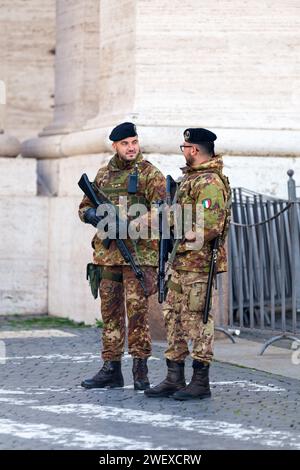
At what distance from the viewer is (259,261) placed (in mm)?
11023

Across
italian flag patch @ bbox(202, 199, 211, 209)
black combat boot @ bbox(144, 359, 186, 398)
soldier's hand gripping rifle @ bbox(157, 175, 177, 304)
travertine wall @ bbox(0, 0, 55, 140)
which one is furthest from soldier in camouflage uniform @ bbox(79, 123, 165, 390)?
travertine wall @ bbox(0, 0, 55, 140)

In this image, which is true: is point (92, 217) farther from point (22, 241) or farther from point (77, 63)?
point (77, 63)

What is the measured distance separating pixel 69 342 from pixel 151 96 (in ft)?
8.37

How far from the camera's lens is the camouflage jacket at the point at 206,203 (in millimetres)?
8227

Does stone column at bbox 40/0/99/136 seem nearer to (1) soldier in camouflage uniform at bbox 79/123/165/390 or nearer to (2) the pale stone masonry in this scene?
(2) the pale stone masonry

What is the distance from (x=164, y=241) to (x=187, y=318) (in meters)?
0.52

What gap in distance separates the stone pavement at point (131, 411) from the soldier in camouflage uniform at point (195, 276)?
0.17m

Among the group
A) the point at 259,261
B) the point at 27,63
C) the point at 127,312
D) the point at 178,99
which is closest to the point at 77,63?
the point at 27,63

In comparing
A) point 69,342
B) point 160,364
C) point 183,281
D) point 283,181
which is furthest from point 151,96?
point 183,281

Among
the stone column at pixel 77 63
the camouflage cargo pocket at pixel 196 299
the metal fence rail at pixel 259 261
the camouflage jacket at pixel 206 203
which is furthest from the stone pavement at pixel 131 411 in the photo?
the stone column at pixel 77 63

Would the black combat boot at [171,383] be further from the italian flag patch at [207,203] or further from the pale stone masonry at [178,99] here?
the pale stone masonry at [178,99]

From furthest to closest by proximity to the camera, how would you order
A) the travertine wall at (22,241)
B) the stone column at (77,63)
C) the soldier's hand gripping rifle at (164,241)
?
1. the stone column at (77,63)
2. the travertine wall at (22,241)
3. the soldier's hand gripping rifle at (164,241)

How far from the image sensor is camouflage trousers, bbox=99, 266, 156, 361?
8672 mm

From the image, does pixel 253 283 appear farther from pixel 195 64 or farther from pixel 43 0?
pixel 43 0
